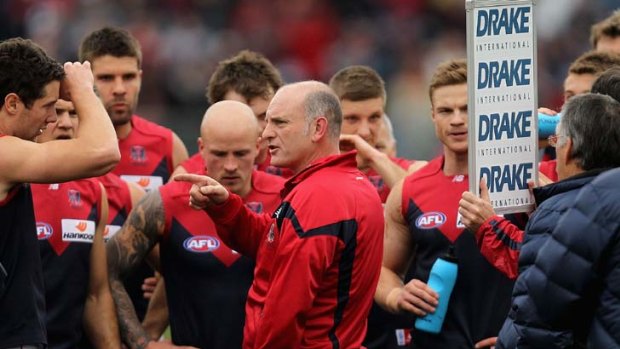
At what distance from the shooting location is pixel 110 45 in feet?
31.0

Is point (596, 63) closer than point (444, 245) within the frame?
No

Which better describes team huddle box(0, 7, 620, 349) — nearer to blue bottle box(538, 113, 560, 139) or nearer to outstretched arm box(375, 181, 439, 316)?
outstretched arm box(375, 181, 439, 316)

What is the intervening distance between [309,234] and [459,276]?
1.61 metres

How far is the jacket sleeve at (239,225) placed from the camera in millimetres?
6602

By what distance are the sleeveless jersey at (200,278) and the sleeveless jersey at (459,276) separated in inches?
41.7

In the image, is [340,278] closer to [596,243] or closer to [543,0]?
[596,243]

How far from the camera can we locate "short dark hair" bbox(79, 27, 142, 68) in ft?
30.9

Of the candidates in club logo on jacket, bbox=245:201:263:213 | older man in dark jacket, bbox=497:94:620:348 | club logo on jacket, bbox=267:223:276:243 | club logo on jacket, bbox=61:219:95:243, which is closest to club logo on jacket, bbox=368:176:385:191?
club logo on jacket, bbox=245:201:263:213

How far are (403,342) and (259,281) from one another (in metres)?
2.35

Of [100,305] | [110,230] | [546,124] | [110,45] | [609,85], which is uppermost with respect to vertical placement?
[110,45]

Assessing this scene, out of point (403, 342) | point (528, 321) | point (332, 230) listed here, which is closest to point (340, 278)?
point (332, 230)

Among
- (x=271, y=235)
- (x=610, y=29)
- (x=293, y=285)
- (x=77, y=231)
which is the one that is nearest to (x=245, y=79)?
(x=77, y=231)

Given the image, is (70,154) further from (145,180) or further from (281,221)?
(145,180)

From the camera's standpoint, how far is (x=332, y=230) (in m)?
6.10
